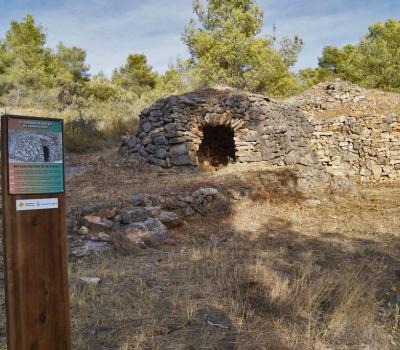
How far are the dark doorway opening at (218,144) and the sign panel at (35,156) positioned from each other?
10.4m

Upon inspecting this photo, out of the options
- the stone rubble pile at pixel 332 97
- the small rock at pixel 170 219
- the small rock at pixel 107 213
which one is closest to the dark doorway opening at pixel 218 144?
the stone rubble pile at pixel 332 97

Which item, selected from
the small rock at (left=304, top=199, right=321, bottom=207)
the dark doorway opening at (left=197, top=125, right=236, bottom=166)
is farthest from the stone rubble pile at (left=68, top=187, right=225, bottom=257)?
the dark doorway opening at (left=197, top=125, right=236, bottom=166)

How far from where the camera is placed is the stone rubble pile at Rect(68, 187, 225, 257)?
533 centimetres

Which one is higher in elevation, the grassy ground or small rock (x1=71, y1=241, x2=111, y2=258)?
small rock (x1=71, y1=241, x2=111, y2=258)

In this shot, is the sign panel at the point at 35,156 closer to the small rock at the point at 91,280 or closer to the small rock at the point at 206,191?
the small rock at the point at 91,280

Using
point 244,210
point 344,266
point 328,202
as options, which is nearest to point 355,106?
point 328,202

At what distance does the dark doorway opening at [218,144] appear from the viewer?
12492mm

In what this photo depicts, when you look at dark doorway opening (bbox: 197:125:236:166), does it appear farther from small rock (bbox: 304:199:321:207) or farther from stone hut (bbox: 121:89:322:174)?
small rock (bbox: 304:199:321:207)

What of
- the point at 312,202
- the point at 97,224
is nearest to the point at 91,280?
the point at 97,224

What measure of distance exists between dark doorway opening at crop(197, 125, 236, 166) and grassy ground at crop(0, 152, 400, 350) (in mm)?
5267

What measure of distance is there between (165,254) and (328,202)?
478cm

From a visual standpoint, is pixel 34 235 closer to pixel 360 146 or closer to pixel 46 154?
pixel 46 154

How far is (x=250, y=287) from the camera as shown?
140 inches

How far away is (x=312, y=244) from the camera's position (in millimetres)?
5523
